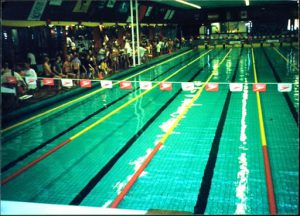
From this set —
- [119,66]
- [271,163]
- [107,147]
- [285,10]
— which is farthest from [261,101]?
[285,10]

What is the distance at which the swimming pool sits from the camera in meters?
4.70

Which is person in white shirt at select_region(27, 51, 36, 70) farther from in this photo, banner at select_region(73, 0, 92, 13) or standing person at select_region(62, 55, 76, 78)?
banner at select_region(73, 0, 92, 13)

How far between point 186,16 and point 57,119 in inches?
1117

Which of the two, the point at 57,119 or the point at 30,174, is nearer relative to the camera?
the point at 30,174

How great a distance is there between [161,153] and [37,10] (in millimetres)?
9201

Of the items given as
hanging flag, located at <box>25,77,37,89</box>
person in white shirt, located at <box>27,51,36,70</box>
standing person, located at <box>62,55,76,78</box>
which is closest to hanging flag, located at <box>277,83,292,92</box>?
hanging flag, located at <box>25,77,37,89</box>

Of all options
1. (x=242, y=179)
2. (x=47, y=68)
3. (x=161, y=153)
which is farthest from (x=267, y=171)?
(x=47, y=68)

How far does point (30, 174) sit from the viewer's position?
5570 mm

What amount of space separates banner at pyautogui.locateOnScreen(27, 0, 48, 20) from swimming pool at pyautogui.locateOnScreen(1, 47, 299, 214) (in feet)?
14.4

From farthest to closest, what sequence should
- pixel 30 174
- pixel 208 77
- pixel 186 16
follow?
1. pixel 186 16
2. pixel 208 77
3. pixel 30 174

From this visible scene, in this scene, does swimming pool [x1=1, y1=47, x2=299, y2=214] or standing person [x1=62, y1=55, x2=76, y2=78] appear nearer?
swimming pool [x1=1, y1=47, x2=299, y2=214]

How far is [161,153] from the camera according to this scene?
6.36 m

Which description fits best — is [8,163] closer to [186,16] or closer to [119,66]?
[119,66]

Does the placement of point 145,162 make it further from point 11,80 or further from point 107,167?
point 11,80
